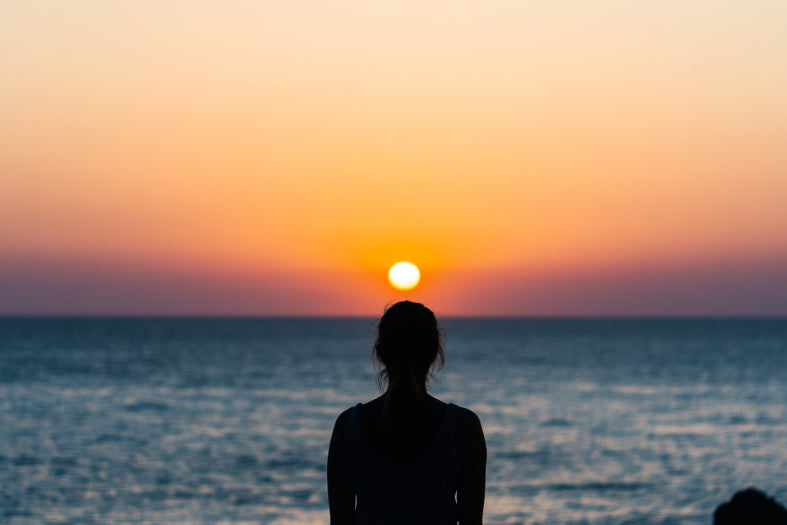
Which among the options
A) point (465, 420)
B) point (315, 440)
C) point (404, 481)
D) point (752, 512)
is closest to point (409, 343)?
point (465, 420)

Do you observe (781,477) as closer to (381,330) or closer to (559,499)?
(559,499)

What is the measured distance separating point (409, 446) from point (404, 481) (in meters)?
0.13

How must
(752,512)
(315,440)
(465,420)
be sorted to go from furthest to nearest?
1. (315,440)
2. (752,512)
3. (465,420)

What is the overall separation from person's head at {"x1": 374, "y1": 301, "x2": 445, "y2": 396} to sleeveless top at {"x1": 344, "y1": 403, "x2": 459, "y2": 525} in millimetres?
159

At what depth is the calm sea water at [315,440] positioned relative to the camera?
75.7 ft

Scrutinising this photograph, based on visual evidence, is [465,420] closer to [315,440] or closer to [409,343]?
[409,343]

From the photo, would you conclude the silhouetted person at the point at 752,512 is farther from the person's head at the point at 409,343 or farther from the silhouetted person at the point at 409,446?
the person's head at the point at 409,343

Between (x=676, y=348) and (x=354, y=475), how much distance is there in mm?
118436

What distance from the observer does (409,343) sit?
3164 mm

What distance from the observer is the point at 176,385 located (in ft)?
203

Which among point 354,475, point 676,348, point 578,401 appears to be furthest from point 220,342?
point 354,475

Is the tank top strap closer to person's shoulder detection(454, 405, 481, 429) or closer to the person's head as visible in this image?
person's shoulder detection(454, 405, 481, 429)

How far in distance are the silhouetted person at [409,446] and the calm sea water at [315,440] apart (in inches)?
7.2

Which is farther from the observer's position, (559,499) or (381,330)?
(559,499)
